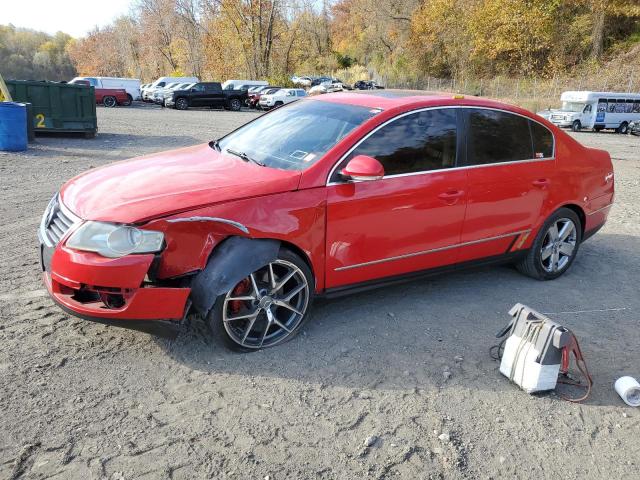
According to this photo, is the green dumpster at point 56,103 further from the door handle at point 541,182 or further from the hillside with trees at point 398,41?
the hillside with trees at point 398,41

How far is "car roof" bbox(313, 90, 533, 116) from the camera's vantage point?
409 centimetres

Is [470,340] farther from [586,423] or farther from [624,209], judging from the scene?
[624,209]

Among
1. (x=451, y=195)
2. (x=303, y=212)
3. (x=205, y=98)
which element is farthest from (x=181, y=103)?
(x=303, y=212)

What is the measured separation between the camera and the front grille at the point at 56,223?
11.0 feet

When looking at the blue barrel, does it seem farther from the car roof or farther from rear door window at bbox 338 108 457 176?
rear door window at bbox 338 108 457 176

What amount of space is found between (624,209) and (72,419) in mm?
8222

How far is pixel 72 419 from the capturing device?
2791 mm

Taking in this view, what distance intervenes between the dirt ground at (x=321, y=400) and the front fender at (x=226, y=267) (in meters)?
0.46

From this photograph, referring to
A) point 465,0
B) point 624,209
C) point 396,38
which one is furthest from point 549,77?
point 624,209

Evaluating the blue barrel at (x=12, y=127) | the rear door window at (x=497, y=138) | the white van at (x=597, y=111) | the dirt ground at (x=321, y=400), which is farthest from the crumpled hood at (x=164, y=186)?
the white van at (x=597, y=111)

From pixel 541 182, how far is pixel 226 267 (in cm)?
298

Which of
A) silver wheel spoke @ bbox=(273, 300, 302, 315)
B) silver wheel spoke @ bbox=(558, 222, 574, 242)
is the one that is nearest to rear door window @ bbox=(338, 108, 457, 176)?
silver wheel spoke @ bbox=(273, 300, 302, 315)

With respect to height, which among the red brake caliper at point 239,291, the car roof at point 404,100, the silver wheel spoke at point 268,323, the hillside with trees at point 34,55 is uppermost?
the hillside with trees at point 34,55

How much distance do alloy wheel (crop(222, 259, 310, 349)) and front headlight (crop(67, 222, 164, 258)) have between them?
57 centimetres
